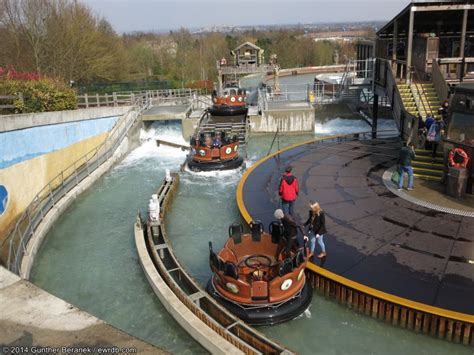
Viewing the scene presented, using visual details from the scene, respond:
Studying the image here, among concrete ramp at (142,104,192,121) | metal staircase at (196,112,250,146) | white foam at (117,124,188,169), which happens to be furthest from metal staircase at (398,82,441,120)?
concrete ramp at (142,104,192,121)

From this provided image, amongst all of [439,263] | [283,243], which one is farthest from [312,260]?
[439,263]

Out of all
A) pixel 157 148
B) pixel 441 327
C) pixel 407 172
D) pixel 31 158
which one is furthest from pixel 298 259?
pixel 157 148

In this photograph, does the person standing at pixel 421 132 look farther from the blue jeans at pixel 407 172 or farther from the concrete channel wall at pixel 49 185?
the concrete channel wall at pixel 49 185

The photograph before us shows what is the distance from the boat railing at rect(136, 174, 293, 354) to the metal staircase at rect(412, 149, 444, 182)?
919cm

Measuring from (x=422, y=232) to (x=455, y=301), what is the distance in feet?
10.3

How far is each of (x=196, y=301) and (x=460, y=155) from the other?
9.05m

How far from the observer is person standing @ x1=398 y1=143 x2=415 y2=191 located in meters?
13.6

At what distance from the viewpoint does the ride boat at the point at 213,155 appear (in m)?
20.7

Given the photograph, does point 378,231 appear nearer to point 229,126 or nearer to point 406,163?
point 406,163

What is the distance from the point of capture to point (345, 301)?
30.8ft

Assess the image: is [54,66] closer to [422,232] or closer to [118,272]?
[118,272]

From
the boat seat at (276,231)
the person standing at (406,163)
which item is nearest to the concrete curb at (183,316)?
the boat seat at (276,231)

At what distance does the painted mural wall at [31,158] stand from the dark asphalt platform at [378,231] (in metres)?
7.25

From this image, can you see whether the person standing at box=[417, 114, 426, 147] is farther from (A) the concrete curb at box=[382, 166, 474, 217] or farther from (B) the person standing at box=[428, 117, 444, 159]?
(A) the concrete curb at box=[382, 166, 474, 217]
